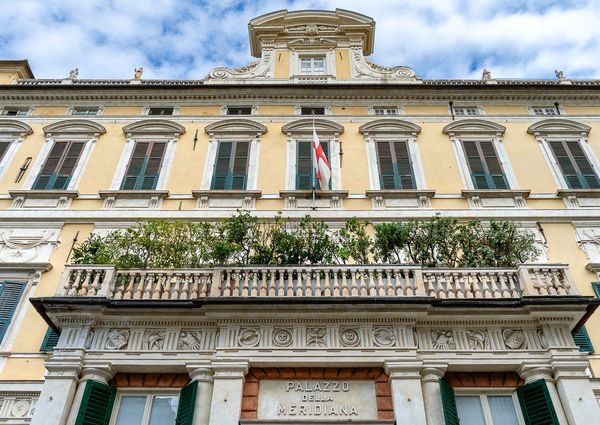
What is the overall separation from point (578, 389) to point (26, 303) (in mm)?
12010

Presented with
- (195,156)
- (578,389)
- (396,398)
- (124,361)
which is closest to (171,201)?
(195,156)

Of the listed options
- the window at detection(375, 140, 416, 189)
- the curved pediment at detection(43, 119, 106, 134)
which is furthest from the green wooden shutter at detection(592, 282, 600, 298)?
the curved pediment at detection(43, 119, 106, 134)

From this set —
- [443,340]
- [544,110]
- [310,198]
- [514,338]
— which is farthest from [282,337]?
[544,110]

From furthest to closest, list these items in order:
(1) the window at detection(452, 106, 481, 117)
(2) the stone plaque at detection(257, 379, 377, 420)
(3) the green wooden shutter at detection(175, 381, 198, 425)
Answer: (1) the window at detection(452, 106, 481, 117) < (2) the stone plaque at detection(257, 379, 377, 420) < (3) the green wooden shutter at detection(175, 381, 198, 425)

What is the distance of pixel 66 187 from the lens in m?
16.1

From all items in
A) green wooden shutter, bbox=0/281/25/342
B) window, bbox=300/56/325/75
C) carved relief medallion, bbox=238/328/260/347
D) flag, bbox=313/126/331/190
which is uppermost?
window, bbox=300/56/325/75

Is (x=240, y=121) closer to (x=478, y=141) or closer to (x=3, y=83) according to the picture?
(x=478, y=141)

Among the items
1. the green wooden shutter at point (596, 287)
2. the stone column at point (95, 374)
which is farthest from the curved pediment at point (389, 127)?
the stone column at point (95, 374)

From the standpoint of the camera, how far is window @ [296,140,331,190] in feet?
52.9

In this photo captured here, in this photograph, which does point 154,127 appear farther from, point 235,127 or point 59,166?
point 59,166

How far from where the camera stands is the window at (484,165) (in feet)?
52.9

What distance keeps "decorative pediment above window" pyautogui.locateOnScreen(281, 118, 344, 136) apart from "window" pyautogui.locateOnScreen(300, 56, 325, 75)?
3.43 metres

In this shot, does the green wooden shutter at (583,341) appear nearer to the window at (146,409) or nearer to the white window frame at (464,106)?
the window at (146,409)

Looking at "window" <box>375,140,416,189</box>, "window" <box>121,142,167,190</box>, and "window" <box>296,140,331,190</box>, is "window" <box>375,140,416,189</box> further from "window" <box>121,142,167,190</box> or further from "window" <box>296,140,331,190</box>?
"window" <box>121,142,167,190</box>
